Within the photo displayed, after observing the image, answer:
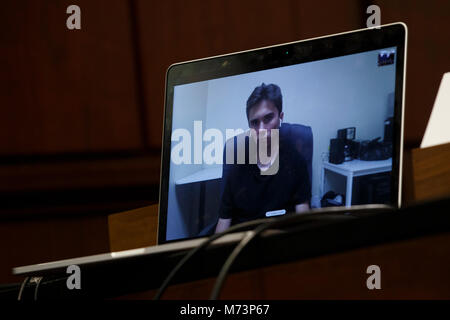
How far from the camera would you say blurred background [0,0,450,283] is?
4.20 ft

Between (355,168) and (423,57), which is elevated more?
(423,57)

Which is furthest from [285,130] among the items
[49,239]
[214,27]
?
[49,239]

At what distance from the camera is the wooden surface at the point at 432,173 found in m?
0.66

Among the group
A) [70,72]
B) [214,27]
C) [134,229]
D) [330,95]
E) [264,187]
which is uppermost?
[214,27]

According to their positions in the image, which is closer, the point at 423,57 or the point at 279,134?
the point at 279,134

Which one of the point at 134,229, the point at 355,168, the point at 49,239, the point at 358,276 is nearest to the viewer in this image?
the point at 358,276

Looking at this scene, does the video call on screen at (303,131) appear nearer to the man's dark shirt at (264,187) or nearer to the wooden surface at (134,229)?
the man's dark shirt at (264,187)

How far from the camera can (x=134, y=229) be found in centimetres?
85

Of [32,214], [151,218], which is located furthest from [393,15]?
[32,214]

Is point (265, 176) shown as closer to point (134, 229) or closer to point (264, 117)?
point (264, 117)

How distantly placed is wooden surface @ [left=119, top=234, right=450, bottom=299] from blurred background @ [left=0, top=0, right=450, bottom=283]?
39.6 inches

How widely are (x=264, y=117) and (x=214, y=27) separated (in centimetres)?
76

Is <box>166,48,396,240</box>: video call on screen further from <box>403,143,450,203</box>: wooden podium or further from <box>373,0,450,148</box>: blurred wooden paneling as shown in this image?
<box>373,0,450,148</box>: blurred wooden paneling

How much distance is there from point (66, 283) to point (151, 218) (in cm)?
43
